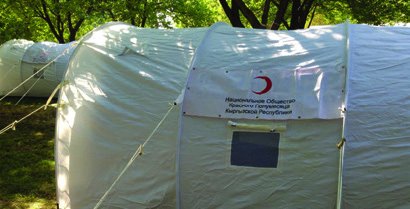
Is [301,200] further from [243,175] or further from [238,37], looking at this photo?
[238,37]

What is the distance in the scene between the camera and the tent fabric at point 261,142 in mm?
4625

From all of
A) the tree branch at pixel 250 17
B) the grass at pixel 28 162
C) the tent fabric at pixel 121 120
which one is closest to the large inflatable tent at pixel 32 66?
the grass at pixel 28 162

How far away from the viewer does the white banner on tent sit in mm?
4723

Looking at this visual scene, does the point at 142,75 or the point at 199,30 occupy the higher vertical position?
the point at 199,30

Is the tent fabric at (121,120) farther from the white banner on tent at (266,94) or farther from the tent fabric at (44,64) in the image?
the tent fabric at (44,64)

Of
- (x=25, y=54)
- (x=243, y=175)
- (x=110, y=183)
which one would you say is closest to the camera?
(x=243, y=175)

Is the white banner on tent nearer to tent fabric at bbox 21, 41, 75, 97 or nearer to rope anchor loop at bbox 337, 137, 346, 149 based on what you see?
rope anchor loop at bbox 337, 137, 346, 149

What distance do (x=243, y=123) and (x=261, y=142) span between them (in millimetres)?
339

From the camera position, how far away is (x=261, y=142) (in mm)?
4855

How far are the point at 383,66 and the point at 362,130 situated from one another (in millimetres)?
944

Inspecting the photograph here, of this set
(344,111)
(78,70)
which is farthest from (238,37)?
(78,70)

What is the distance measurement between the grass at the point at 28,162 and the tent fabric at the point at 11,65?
9.67ft

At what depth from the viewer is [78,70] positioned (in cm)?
575

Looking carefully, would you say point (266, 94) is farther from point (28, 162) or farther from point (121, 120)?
point (28, 162)
